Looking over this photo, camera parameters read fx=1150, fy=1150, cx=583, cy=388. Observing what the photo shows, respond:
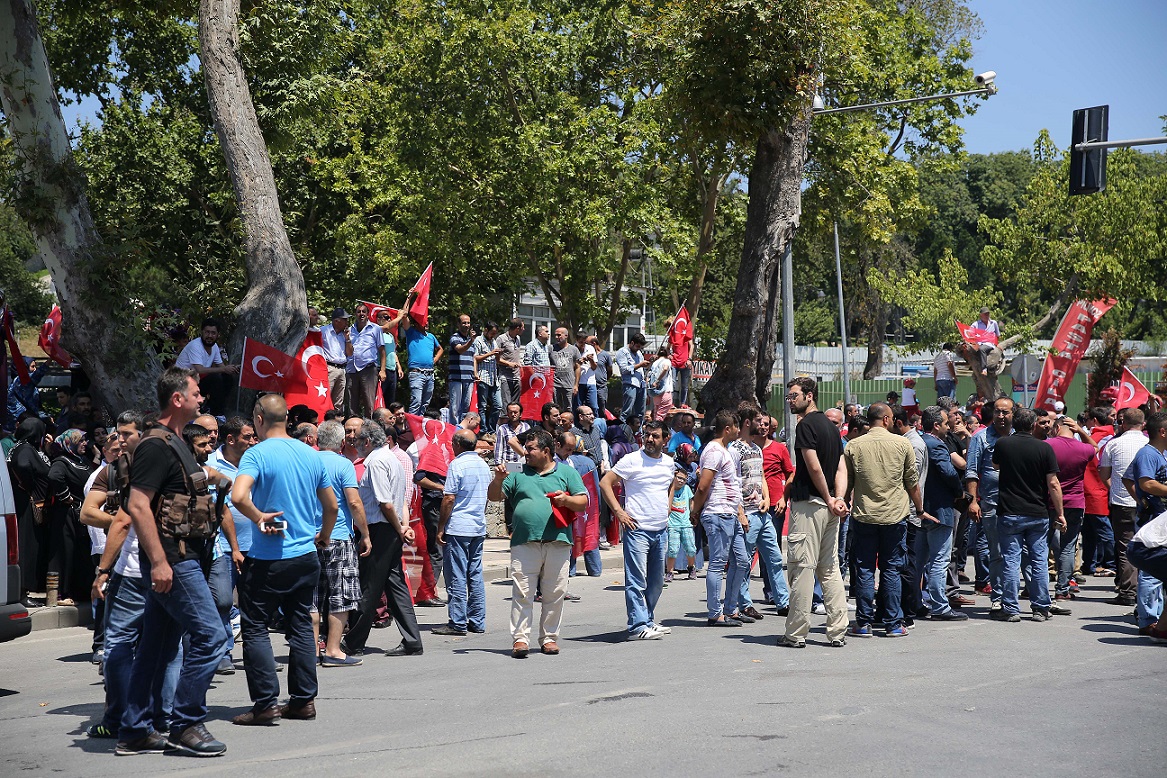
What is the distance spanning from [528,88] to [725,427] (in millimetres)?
19563

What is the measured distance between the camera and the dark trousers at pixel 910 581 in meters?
11.0

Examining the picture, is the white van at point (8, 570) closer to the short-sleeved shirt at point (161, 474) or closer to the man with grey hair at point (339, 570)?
the man with grey hair at point (339, 570)

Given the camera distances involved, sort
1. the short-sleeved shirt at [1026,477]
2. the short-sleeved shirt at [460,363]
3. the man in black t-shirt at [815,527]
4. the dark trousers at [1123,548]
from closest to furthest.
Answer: the man in black t-shirt at [815,527], the short-sleeved shirt at [1026,477], the dark trousers at [1123,548], the short-sleeved shirt at [460,363]

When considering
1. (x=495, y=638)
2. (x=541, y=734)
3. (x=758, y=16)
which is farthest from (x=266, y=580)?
(x=758, y=16)

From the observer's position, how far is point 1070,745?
6.47 metres

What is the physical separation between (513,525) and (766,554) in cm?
303

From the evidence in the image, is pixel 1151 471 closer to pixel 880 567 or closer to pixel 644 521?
pixel 880 567

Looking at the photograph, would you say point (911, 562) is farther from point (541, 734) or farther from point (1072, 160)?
point (1072, 160)

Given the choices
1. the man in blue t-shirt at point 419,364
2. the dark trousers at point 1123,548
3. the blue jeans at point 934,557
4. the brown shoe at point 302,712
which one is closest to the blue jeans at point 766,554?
the blue jeans at point 934,557

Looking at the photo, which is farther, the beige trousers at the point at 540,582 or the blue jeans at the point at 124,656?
the beige trousers at the point at 540,582

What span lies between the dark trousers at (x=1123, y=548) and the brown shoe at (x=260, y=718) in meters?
9.04

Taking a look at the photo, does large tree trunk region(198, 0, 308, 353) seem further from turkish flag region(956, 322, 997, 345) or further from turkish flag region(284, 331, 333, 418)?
turkish flag region(956, 322, 997, 345)

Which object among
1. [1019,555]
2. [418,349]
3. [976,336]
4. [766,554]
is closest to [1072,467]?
[1019,555]

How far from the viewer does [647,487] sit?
10.4 metres
